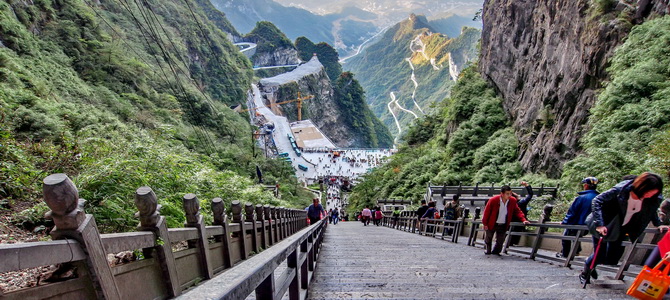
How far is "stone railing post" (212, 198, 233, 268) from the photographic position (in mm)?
4227

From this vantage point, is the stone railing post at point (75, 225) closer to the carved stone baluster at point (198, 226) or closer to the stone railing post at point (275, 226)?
the carved stone baluster at point (198, 226)

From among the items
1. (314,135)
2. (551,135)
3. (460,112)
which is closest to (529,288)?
(551,135)

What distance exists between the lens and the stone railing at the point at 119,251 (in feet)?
4.98

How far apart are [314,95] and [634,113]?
98552 mm

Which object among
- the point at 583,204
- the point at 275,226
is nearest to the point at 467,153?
the point at 275,226

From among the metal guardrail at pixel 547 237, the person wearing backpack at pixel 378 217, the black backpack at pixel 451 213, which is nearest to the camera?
the metal guardrail at pixel 547 237

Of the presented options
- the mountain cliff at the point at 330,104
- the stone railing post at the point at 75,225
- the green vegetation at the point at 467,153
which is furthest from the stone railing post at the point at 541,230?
the mountain cliff at the point at 330,104

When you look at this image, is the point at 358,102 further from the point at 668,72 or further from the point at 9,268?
the point at 9,268

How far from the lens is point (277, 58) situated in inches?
4614

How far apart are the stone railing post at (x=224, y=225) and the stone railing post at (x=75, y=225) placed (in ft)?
7.60

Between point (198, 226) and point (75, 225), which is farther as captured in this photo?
point (198, 226)

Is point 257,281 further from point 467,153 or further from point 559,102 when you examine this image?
point 467,153

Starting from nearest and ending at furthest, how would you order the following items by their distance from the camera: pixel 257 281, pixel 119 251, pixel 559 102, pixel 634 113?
pixel 257 281 < pixel 119 251 < pixel 634 113 < pixel 559 102

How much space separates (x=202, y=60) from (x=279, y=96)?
3776cm
